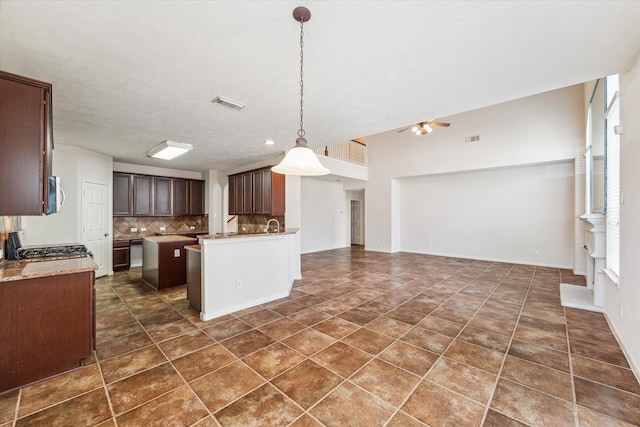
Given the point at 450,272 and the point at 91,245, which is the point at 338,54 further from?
the point at 91,245

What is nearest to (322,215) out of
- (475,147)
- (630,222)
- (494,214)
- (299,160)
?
(475,147)

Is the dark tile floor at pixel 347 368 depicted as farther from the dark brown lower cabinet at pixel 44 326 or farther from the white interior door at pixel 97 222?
the white interior door at pixel 97 222

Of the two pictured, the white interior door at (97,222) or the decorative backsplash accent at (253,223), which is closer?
the white interior door at (97,222)

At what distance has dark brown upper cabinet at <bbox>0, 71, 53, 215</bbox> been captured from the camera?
1.92 metres

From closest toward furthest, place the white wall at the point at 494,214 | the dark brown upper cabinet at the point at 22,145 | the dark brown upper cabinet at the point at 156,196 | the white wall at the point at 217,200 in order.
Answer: the dark brown upper cabinet at the point at 22,145 < the white wall at the point at 494,214 < the dark brown upper cabinet at the point at 156,196 < the white wall at the point at 217,200

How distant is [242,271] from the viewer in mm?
3664

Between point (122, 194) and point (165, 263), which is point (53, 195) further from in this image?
point (122, 194)

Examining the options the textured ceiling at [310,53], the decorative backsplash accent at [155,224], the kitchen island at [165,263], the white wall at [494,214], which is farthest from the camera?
the decorative backsplash accent at [155,224]

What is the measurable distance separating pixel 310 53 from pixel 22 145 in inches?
90.5

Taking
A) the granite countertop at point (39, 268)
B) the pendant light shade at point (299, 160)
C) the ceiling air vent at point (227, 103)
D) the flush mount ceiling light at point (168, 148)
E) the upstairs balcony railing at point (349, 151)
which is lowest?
the granite countertop at point (39, 268)

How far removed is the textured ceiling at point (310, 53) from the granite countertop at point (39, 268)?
5.67ft

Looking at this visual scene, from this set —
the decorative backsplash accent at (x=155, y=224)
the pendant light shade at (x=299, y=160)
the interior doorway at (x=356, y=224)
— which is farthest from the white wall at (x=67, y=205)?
the interior doorway at (x=356, y=224)

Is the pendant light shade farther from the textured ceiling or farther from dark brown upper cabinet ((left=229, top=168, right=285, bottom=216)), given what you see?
dark brown upper cabinet ((left=229, top=168, right=285, bottom=216))

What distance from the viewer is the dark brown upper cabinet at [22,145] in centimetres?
192
